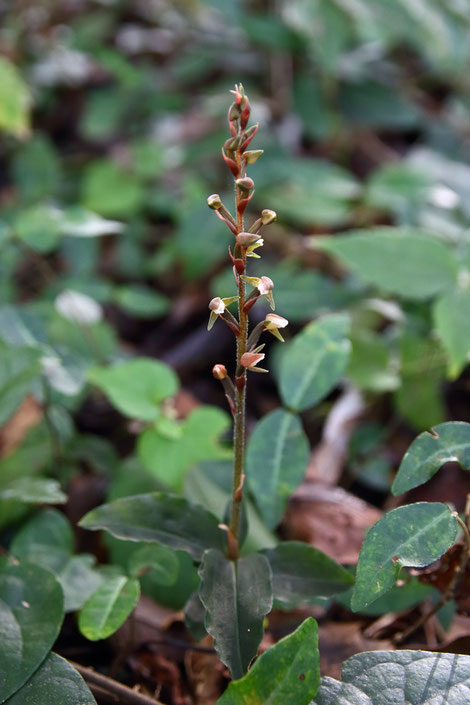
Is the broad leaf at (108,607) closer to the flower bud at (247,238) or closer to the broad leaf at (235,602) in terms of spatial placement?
the broad leaf at (235,602)

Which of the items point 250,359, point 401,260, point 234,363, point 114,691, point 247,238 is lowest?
point 234,363

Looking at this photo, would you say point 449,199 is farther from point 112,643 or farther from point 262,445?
point 112,643

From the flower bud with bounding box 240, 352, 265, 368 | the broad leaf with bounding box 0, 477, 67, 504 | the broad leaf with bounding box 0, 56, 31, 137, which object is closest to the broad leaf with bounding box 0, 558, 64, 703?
the broad leaf with bounding box 0, 477, 67, 504

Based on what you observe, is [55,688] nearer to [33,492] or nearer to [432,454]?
[33,492]

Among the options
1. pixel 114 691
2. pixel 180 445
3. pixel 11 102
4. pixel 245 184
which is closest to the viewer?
pixel 245 184

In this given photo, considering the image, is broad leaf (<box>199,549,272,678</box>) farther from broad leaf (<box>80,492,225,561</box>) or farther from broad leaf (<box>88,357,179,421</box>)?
broad leaf (<box>88,357,179,421</box>)

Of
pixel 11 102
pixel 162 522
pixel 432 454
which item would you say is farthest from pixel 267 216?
pixel 11 102
